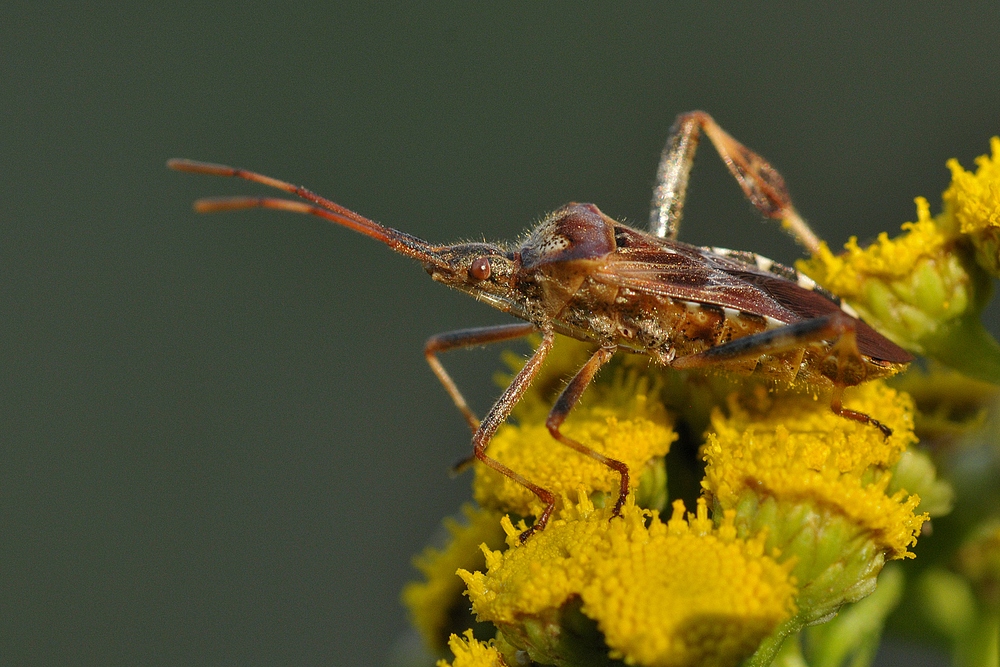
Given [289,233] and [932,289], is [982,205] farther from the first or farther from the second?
[289,233]

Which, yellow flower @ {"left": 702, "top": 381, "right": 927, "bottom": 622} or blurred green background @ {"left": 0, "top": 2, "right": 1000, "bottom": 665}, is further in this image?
blurred green background @ {"left": 0, "top": 2, "right": 1000, "bottom": 665}

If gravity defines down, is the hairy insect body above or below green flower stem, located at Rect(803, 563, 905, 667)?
above

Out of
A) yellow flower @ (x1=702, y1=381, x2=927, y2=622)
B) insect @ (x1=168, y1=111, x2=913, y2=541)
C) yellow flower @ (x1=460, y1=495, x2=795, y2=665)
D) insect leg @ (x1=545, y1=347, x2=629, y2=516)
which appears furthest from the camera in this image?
insect @ (x1=168, y1=111, x2=913, y2=541)

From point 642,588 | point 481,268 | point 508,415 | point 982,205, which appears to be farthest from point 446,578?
point 982,205

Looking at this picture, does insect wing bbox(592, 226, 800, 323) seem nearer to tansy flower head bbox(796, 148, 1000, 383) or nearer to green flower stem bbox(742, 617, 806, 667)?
tansy flower head bbox(796, 148, 1000, 383)

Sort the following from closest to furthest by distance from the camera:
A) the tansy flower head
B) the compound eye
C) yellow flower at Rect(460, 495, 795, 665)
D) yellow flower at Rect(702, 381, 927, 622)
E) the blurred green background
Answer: yellow flower at Rect(460, 495, 795, 665) → yellow flower at Rect(702, 381, 927, 622) → the tansy flower head → the compound eye → the blurred green background

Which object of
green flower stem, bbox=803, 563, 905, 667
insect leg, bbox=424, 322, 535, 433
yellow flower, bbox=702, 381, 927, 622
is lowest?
green flower stem, bbox=803, 563, 905, 667

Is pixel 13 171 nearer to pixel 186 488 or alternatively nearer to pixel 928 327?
pixel 186 488

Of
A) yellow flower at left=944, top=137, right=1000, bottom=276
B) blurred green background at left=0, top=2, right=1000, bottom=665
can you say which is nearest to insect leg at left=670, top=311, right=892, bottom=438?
yellow flower at left=944, top=137, right=1000, bottom=276
